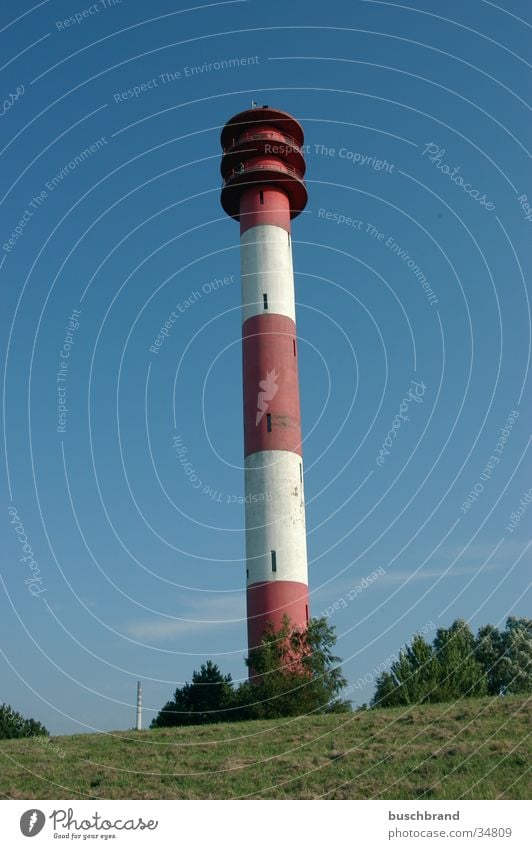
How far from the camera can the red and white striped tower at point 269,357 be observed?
40594 millimetres

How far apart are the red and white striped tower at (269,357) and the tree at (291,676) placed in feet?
8.00

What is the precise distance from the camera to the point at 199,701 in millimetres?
41531

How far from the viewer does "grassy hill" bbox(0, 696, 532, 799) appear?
19078 mm

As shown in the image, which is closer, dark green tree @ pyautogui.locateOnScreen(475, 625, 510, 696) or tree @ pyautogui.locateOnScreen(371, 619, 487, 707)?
tree @ pyautogui.locateOnScreen(371, 619, 487, 707)

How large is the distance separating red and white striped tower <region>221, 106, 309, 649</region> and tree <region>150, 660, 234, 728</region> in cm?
330

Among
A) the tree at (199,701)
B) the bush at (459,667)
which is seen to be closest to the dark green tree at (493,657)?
the bush at (459,667)

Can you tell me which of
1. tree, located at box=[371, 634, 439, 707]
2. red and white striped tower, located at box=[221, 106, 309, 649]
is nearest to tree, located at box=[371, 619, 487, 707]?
tree, located at box=[371, 634, 439, 707]

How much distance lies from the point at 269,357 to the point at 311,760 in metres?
25.8

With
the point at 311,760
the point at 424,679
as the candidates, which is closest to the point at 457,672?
the point at 424,679

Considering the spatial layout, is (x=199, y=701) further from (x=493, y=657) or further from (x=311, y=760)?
(x=493, y=657)

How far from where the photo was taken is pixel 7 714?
56156 mm

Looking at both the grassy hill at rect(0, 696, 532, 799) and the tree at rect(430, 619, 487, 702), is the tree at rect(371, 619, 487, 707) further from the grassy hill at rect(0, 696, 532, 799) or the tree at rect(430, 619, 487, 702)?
the grassy hill at rect(0, 696, 532, 799)
